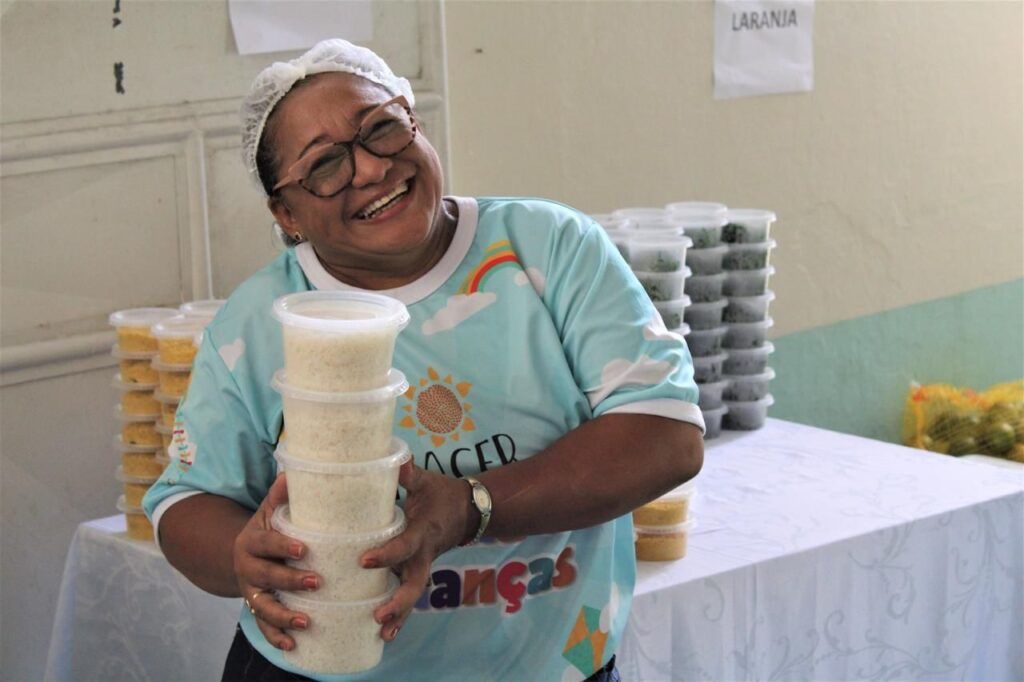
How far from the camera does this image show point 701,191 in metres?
4.22

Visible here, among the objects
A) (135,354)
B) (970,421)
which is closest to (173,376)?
(135,354)

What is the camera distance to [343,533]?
147cm

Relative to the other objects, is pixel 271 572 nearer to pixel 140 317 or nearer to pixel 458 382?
pixel 458 382

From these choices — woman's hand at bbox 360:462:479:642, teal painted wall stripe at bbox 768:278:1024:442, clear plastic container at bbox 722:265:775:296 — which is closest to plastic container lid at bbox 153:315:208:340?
woman's hand at bbox 360:462:479:642

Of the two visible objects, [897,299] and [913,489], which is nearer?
[913,489]

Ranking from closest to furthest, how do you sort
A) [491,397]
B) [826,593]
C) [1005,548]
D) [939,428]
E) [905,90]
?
[491,397] < [826,593] < [1005,548] < [939,428] < [905,90]

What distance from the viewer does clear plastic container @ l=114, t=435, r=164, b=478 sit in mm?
2623

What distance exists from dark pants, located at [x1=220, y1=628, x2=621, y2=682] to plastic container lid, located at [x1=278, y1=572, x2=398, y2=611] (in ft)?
1.00

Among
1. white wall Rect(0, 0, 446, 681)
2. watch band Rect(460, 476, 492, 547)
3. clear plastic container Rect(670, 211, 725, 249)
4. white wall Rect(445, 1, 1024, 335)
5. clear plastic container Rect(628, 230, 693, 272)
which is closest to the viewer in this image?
watch band Rect(460, 476, 492, 547)

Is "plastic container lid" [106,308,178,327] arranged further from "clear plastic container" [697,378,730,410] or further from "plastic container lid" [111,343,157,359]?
"clear plastic container" [697,378,730,410]

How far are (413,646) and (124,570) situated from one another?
39.1 inches

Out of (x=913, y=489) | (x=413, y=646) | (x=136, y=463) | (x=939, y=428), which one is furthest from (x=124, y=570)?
(x=939, y=428)

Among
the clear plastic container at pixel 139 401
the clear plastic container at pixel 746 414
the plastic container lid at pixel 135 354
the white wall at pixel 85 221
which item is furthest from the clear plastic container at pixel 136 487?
the clear plastic container at pixel 746 414

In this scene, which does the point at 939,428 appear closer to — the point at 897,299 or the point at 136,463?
the point at 897,299
